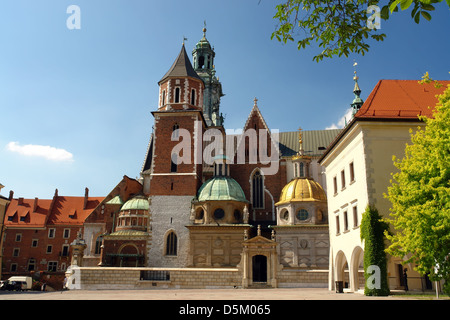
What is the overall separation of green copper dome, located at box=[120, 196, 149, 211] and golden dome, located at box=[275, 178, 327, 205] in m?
14.1

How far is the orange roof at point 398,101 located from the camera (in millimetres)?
20625

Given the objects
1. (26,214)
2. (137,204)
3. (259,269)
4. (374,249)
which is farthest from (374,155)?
(26,214)

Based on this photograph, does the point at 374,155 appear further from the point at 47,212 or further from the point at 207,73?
the point at 47,212

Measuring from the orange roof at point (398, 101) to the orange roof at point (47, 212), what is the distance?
46.8 metres

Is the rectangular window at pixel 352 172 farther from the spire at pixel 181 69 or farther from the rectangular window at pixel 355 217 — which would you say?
the spire at pixel 181 69

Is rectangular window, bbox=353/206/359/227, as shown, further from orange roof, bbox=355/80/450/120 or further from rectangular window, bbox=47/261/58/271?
rectangular window, bbox=47/261/58/271

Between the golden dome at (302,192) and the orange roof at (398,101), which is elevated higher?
the orange roof at (398,101)

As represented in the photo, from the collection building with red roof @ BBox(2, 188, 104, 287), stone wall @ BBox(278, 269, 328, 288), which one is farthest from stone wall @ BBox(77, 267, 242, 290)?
building with red roof @ BBox(2, 188, 104, 287)

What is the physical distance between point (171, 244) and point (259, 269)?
868 centimetres

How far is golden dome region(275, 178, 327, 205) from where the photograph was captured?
39438 mm

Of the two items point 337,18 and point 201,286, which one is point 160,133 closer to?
point 201,286

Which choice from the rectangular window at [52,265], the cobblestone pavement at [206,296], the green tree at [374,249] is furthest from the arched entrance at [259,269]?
the rectangular window at [52,265]
